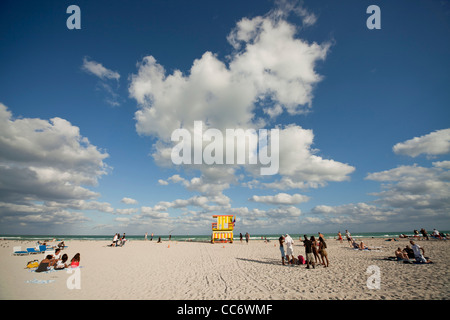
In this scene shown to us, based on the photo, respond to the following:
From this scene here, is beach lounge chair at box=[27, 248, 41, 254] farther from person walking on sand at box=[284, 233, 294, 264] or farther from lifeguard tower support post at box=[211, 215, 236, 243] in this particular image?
person walking on sand at box=[284, 233, 294, 264]

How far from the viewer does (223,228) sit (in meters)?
33.7

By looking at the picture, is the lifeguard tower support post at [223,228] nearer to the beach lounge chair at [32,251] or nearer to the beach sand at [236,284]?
the beach sand at [236,284]

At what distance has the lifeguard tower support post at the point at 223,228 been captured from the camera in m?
33.3

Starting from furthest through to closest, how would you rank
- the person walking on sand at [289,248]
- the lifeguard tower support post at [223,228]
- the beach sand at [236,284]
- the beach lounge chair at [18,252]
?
the lifeguard tower support post at [223,228] → the beach lounge chair at [18,252] → the person walking on sand at [289,248] → the beach sand at [236,284]

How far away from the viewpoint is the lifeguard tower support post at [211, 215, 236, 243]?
1310 inches

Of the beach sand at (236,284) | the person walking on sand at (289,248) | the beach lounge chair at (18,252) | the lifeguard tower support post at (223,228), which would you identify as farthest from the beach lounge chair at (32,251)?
the person walking on sand at (289,248)

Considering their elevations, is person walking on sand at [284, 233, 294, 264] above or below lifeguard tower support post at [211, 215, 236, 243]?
above

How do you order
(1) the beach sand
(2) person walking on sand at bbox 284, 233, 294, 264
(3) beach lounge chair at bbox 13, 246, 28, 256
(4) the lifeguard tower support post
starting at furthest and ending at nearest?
1. (4) the lifeguard tower support post
2. (3) beach lounge chair at bbox 13, 246, 28, 256
3. (2) person walking on sand at bbox 284, 233, 294, 264
4. (1) the beach sand

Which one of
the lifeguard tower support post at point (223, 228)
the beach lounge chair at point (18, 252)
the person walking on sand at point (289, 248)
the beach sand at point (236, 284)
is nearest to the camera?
the beach sand at point (236, 284)

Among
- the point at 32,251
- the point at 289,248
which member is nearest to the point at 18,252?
the point at 32,251

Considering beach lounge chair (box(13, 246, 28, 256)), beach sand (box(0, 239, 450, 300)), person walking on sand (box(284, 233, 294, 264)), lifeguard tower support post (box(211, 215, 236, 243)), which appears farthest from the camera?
lifeguard tower support post (box(211, 215, 236, 243))

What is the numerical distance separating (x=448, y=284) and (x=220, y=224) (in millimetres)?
28156

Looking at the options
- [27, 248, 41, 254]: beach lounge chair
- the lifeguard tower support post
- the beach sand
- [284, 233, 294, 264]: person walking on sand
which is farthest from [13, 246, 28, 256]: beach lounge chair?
[284, 233, 294, 264]: person walking on sand
